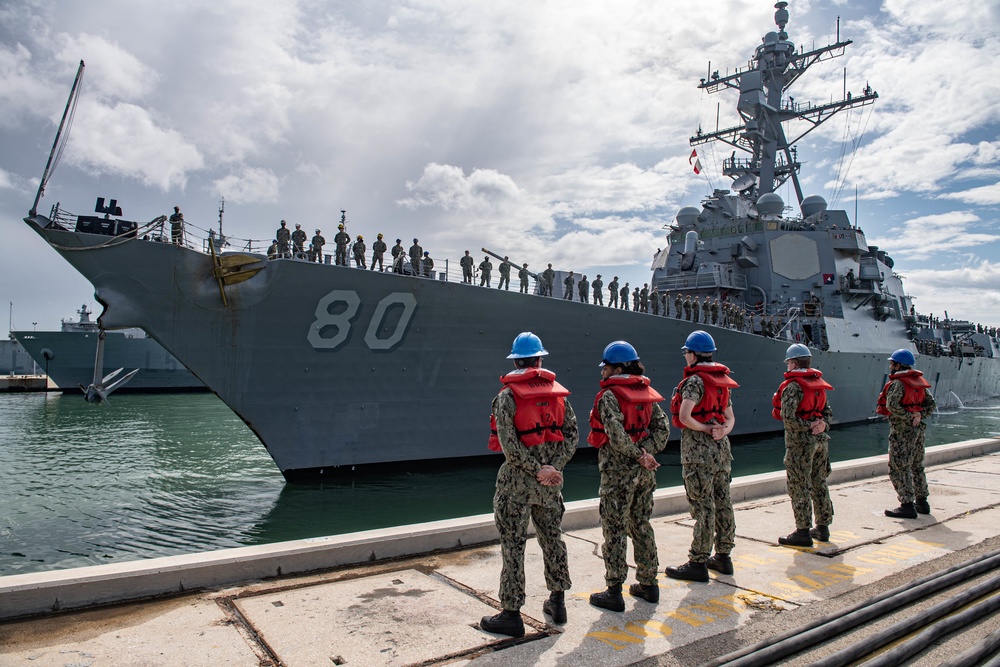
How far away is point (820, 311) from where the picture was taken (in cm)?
1744

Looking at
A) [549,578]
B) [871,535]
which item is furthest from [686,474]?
[871,535]

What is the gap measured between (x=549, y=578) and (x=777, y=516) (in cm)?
321

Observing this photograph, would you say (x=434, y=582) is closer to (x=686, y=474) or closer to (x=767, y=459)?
(x=686, y=474)

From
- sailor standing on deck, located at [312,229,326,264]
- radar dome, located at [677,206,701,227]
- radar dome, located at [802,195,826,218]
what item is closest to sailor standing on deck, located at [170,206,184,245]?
sailor standing on deck, located at [312,229,326,264]

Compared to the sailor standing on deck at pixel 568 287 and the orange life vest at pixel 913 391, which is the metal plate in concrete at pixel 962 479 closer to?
the orange life vest at pixel 913 391

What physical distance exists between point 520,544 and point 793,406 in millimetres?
2669

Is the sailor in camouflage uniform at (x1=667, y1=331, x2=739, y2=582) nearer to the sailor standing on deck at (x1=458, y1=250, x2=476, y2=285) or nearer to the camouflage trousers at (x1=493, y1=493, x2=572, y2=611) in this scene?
the camouflage trousers at (x1=493, y1=493, x2=572, y2=611)

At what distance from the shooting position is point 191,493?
397 inches

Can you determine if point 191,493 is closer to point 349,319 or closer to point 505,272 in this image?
point 349,319

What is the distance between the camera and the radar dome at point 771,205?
2000 centimetres

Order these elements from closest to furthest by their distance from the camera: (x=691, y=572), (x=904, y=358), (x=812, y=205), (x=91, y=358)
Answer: (x=691, y=572) → (x=904, y=358) → (x=812, y=205) → (x=91, y=358)

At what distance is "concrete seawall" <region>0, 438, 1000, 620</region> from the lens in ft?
9.92

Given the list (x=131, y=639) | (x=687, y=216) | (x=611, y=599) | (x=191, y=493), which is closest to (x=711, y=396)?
(x=611, y=599)

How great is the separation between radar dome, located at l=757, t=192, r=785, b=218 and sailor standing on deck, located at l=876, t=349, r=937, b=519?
15665 mm
